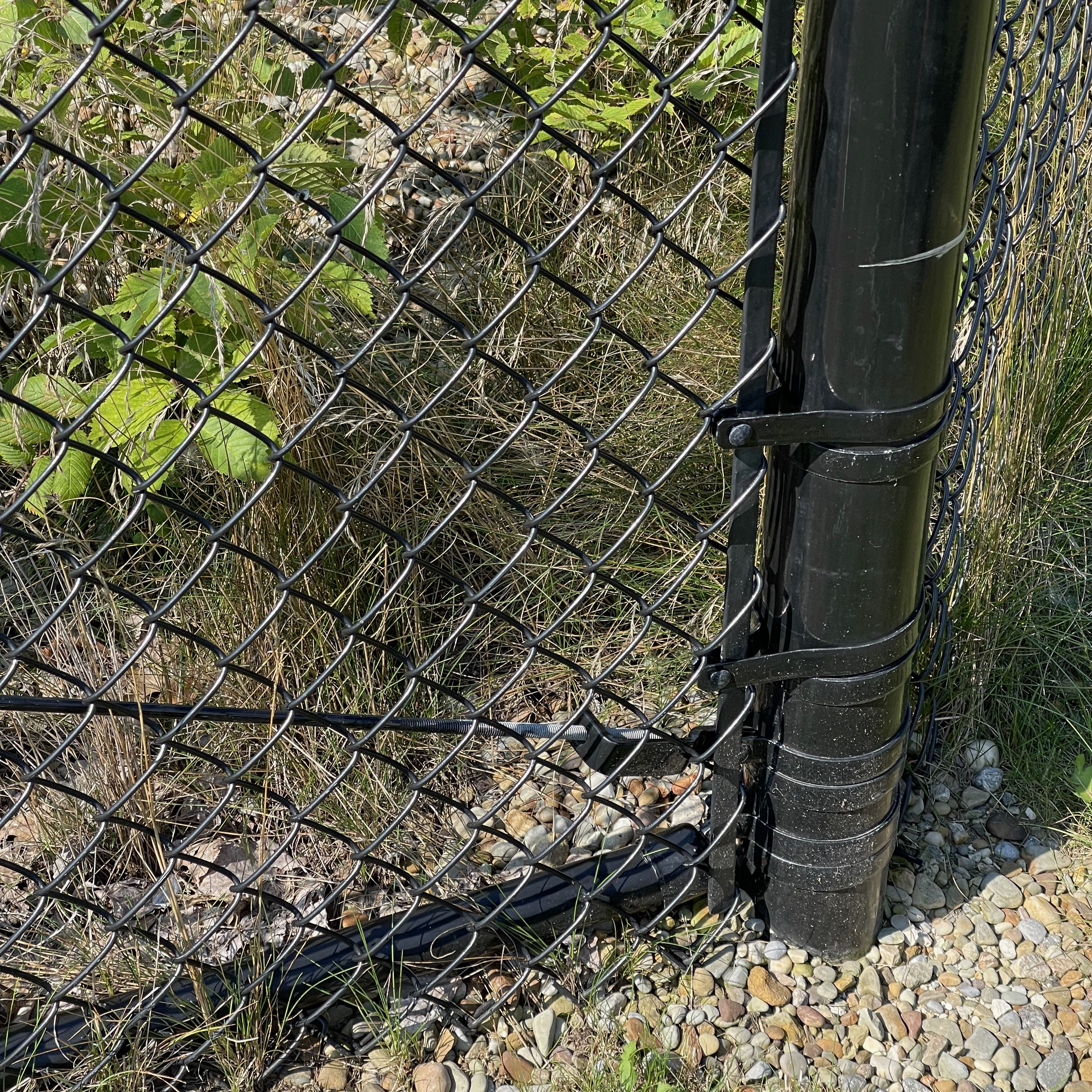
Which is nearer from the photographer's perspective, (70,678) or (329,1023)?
(70,678)

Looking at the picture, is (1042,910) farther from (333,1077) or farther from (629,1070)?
(333,1077)

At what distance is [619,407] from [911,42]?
139 centimetres

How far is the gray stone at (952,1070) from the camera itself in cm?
171

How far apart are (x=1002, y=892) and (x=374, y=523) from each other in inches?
52.7

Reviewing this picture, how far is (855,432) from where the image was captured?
1.42m

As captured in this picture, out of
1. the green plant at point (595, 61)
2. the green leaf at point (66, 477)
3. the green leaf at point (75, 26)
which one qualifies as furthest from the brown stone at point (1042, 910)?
the green leaf at point (75, 26)

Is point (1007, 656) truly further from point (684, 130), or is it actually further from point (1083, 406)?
point (684, 130)

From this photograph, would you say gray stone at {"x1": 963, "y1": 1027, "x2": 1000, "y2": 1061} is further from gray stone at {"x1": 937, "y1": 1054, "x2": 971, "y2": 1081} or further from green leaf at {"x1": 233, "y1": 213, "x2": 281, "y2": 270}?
green leaf at {"x1": 233, "y1": 213, "x2": 281, "y2": 270}

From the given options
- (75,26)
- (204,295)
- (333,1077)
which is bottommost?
(333,1077)

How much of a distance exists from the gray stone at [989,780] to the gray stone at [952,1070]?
59 cm

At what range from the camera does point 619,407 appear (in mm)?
2541

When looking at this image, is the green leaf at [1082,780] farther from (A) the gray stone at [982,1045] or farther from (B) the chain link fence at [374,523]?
(A) the gray stone at [982,1045]

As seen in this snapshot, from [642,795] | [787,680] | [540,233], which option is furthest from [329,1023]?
[540,233]

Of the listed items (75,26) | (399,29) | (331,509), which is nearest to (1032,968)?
(331,509)
